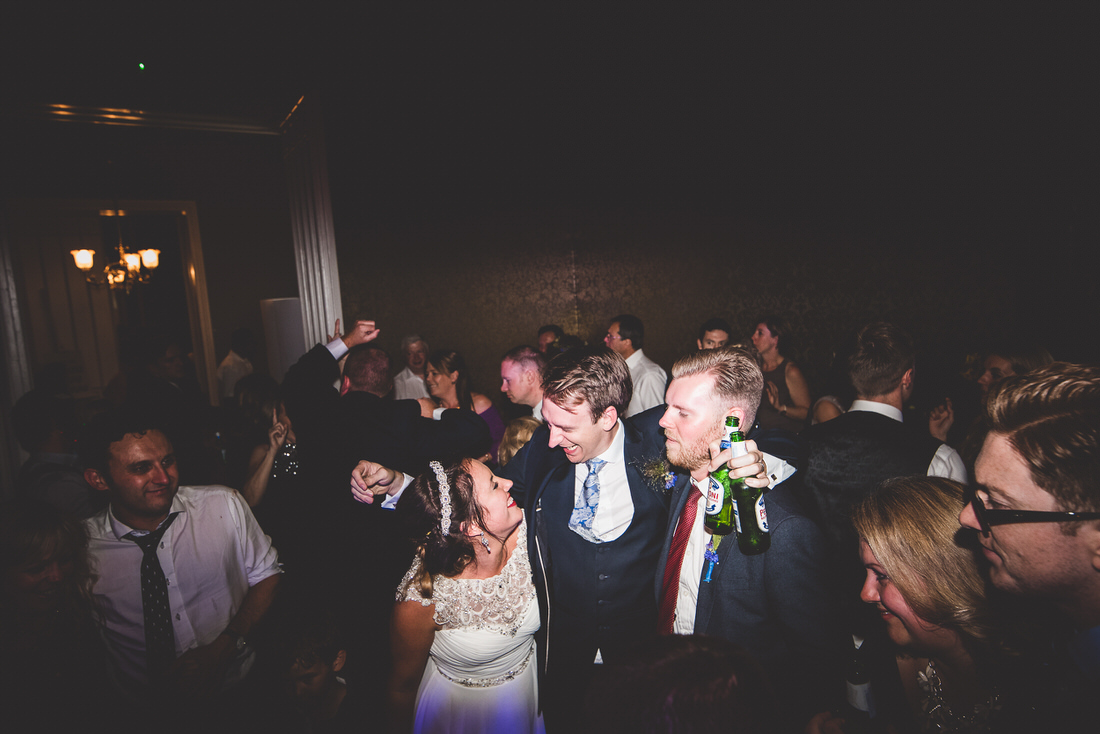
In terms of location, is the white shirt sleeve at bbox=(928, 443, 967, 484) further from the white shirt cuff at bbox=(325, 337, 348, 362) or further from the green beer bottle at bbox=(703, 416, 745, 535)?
the white shirt cuff at bbox=(325, 337, 348, 362)

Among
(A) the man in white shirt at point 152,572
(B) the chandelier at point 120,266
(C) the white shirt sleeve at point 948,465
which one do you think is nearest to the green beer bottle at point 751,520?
(C) the white shirt sleeve at point 948,465

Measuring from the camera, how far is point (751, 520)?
4.78 feet

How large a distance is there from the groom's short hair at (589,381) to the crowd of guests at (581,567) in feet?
0.04

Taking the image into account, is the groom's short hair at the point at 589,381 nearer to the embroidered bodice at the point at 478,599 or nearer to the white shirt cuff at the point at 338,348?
the embroidered bodice at the point at 478,599

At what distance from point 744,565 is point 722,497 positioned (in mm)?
234

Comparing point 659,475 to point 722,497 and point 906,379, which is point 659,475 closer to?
point 722,497

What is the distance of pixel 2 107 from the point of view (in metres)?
4.61

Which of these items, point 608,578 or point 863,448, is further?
point 863,448

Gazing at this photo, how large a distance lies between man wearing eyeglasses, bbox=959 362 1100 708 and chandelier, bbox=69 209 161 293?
9.24m

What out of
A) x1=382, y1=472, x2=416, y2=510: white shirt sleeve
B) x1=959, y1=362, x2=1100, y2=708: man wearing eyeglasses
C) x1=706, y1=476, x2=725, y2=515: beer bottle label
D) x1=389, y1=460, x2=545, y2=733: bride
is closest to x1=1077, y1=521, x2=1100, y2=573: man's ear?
x1=959, y1=362, x2=1100, y2=708: man wearing eyeglasses

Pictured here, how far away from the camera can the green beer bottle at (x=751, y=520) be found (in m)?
1.44

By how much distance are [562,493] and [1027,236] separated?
4105mm

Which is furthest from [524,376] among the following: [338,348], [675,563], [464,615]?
[675,563]

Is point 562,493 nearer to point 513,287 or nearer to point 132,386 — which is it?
point 132,386
